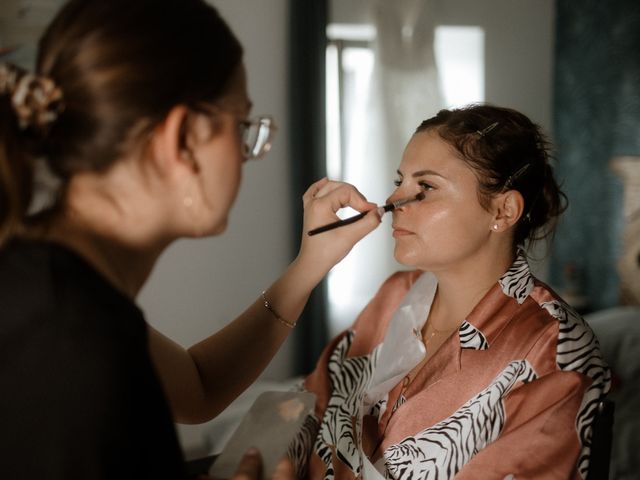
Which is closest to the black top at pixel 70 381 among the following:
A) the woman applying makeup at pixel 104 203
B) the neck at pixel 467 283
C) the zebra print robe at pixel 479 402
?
the woman applying makeup at pixel 104 203

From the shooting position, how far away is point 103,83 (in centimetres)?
62

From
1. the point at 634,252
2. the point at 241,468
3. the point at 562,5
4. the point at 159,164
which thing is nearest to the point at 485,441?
the point at 241,468

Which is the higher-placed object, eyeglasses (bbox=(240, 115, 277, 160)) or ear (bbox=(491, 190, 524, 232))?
eyeglasses (bbox=(240, 115, 277, 160))

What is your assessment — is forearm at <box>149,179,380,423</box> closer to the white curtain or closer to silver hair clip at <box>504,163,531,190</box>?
silver hair clip at <box>504,163,531,190</box>

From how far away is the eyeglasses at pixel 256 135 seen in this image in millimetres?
775

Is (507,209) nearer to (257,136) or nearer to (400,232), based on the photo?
(400,232)

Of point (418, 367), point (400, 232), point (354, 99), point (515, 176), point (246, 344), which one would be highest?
point (354, 99)

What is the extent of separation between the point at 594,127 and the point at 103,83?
2.70m

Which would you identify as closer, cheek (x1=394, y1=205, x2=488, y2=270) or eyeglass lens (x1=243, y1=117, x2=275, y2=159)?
eyeglass lens (x1=243, y1=117, x2=275, y2=159)

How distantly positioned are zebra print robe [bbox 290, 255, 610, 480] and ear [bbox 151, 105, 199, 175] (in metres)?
0.69

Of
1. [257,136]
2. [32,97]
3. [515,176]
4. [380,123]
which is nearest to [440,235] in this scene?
[515,176]

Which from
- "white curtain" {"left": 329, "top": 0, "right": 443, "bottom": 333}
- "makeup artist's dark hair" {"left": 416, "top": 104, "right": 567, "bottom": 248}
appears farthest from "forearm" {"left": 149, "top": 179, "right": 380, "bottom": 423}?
"white curtain" {"left": 329, "top": 0, "right": 443, "bottom": 333}

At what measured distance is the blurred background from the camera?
2674mm

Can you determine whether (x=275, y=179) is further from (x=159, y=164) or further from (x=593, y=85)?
(x=159, y=164)
